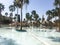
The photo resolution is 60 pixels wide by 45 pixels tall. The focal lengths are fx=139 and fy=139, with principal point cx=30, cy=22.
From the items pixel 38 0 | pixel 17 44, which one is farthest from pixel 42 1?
pixel 17 44

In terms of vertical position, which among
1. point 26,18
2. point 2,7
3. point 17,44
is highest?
point 2,7

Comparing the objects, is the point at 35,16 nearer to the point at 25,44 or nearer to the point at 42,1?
the point at 42,1

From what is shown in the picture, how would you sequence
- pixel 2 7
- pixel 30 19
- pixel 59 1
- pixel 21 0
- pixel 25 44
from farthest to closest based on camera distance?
pixel 30 19 < pixel 2 7 < pixel 21 0 < pixel 59 1 < pixel 25 44

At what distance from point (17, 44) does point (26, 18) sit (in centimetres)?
4942

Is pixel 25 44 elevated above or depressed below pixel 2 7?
below

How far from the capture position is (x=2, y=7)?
5450cm

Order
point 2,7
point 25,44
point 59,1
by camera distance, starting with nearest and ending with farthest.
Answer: point 25,44 → point 59,1 → point 2,7

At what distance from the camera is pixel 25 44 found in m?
11.4

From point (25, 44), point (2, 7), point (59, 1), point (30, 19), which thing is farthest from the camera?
point (30, 19)

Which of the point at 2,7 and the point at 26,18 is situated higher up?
the point at 2,7

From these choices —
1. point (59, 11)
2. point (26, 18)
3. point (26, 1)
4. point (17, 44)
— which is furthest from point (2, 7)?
point (17, 44)

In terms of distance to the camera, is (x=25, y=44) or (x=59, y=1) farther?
(x=59, y=1)

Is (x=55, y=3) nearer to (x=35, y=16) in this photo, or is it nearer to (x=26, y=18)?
(x=35, y=16)

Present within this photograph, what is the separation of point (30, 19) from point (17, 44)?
46.8 metres
